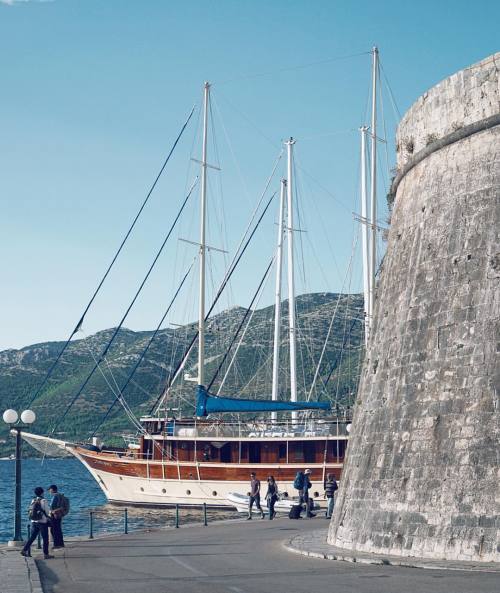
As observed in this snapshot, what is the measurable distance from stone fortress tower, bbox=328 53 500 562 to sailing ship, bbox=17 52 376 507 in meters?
23.5

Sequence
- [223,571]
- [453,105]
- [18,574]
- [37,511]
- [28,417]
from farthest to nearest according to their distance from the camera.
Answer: [28,417], [37,511], [453,105], [223,571], [18,574]

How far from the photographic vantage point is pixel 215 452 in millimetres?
45844

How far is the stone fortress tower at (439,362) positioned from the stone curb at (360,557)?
30 centimetres

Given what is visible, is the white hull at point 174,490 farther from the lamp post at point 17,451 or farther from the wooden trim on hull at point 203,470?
the lamp post at point 17,451

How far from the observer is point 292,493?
142 feet

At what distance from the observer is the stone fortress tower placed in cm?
1498

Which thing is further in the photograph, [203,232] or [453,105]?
[203,232]

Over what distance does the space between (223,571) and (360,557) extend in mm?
2538

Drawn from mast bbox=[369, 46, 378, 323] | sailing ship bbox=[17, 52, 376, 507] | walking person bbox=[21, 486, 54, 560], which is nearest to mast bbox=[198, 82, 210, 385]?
sailing ship bbox=[17, 52, 376, 507]

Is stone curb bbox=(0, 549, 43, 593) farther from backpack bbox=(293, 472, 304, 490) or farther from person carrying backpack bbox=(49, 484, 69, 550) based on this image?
backpack bbox=(293, 472, 304, 490)

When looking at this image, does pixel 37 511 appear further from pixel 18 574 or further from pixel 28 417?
pixel 28 417

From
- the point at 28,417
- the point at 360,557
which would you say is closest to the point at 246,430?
the point at 28,417

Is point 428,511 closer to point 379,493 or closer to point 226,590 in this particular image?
point 379,493

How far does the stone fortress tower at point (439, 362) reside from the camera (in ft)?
49.2
